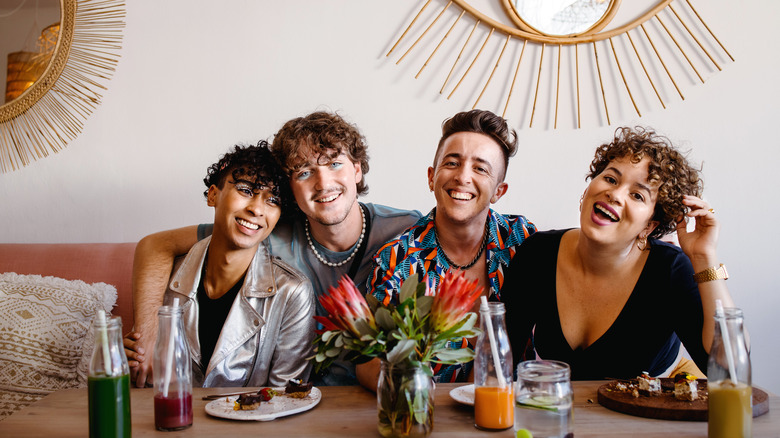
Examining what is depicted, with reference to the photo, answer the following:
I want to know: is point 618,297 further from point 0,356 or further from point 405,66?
point 0,356

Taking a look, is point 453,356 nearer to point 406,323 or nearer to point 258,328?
point 406,323

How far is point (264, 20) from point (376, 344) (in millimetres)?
1733

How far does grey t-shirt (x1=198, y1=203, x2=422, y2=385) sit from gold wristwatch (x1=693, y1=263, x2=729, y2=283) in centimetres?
89

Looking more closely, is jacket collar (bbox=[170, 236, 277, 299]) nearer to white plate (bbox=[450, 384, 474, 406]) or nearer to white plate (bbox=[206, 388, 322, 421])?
white plate (bbox=[206, 388, 322, 421])

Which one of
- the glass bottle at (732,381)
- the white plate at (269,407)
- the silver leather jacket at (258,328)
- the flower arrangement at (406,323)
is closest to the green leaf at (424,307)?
the flower arrangement at (406,323)

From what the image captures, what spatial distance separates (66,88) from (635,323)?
2.24 meters

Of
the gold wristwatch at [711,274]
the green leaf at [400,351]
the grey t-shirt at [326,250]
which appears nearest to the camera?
the green leaf at [400,351]

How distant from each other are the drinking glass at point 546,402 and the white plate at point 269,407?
16.9 inches

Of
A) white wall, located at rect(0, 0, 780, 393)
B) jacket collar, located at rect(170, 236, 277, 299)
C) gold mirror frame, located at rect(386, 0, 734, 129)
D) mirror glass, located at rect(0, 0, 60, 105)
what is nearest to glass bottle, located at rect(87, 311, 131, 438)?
jacket collar, located at rect(170, 236, 277, 299)

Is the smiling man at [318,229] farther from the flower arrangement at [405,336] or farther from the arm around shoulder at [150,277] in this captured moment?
the flower arrangement at [405,336]

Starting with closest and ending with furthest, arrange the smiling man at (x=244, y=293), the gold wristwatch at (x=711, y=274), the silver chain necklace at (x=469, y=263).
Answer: the gold wristwatch at (x=711, y=274) → the smiling man at (x=244, y=293) → the silver chain necklace at (x=469, y=263)

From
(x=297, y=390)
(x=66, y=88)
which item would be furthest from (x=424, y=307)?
(x=66, y=88)

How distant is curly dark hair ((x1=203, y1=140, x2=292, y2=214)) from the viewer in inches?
70.0

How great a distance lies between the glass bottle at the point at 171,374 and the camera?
1.02 metres
